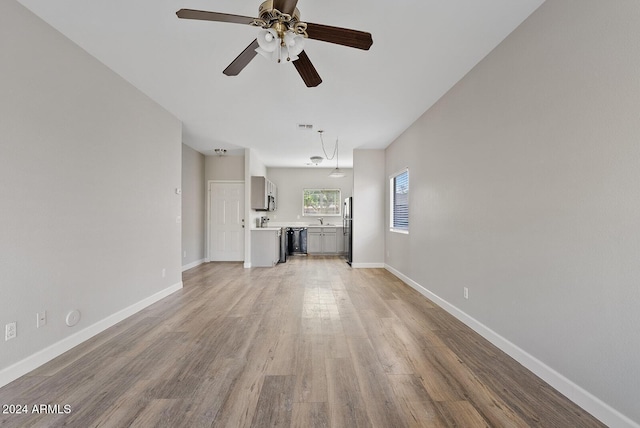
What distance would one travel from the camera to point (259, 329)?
2809 millimetres

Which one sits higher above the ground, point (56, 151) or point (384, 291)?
point (56, 151)

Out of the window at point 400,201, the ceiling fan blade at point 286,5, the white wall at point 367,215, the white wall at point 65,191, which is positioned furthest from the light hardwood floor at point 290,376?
the white wall at point 367,215

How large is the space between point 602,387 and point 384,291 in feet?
8.99

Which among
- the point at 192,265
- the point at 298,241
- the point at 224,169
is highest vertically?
the point at 224,169

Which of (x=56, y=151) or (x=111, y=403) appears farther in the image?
(x=56, y=151)

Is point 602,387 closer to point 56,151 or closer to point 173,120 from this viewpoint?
point 56,151

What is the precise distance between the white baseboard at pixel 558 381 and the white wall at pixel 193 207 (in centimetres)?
541

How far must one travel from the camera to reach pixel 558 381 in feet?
6.00

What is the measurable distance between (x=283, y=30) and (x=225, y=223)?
19.4 ft

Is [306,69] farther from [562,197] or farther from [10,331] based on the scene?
[10,331]

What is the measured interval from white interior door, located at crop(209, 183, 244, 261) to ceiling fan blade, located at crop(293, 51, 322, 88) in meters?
5.16

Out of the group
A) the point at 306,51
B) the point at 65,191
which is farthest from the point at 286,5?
the point at 65,191

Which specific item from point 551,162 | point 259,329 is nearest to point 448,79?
point 551,162

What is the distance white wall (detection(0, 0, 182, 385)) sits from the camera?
1.98 meters
